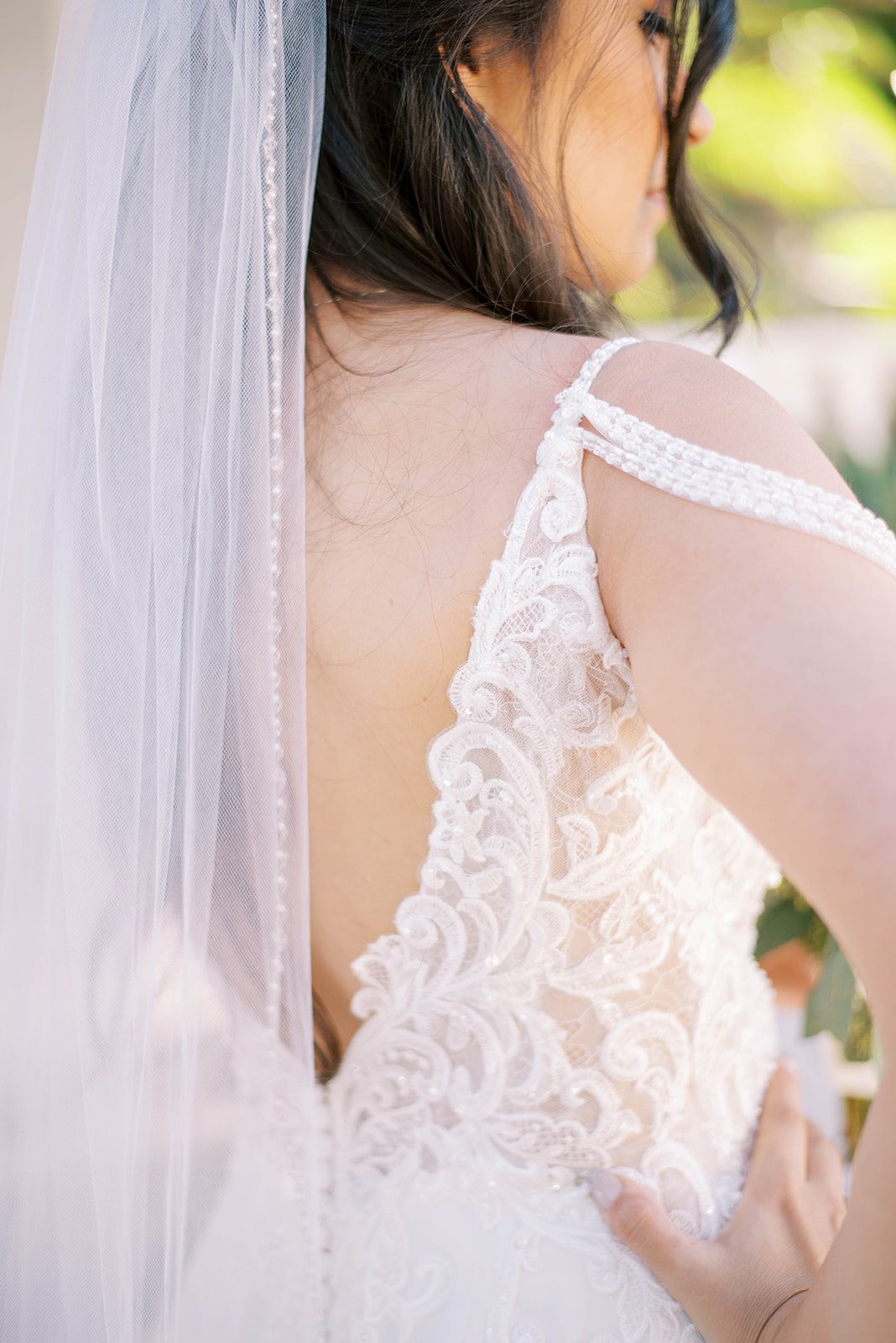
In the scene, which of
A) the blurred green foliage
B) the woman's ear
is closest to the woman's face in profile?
the woman's ear

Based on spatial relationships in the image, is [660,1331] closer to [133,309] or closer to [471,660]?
[471,660]

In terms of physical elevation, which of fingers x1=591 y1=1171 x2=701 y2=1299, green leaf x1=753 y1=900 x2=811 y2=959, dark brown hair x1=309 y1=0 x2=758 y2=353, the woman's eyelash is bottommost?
fingers x1=591 y1=1171 x2=701 y2=1299

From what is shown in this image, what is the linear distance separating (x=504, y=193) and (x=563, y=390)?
0.91 ft

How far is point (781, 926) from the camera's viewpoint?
144 centimetres

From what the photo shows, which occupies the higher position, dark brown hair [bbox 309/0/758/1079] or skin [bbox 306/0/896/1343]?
dark brown hair [bbox 309/0/758/1079]

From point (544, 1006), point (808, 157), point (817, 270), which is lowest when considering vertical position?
point (544, 1006)

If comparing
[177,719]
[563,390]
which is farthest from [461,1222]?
[563,390]

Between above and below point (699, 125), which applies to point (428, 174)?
below

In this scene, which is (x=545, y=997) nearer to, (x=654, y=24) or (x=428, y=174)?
(x=428, y=174)

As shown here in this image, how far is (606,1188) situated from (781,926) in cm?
64

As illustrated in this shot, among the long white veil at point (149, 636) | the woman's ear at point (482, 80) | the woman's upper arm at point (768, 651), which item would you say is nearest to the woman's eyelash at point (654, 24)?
the woman's ear at point (482, 80)

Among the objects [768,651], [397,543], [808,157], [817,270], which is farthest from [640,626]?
[808,157]

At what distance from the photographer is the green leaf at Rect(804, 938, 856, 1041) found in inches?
50.8

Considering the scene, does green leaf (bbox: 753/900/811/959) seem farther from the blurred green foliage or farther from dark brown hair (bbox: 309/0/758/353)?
the blurred green foliage
